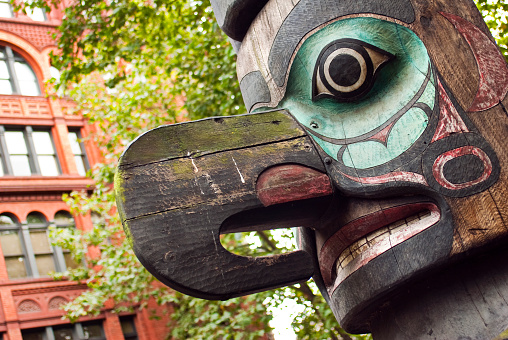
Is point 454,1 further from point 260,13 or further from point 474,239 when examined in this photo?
point 474,239

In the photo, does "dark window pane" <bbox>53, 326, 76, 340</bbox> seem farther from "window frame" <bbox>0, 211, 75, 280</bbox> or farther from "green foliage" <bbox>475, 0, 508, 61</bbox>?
"green foliage" <bbox>475, 0, 508, 61</bbox>

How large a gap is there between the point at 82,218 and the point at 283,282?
16.1m

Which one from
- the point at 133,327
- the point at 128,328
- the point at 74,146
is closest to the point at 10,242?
the point at 74,146

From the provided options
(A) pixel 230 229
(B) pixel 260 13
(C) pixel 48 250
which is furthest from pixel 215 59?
(C) pixel 48 250

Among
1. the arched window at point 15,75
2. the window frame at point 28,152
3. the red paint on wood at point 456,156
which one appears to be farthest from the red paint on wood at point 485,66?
the arched window at point 15,75

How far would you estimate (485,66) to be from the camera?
6.50ft

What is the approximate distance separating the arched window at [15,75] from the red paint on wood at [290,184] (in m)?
17.6

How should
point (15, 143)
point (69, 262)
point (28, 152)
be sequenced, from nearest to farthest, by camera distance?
1. point (69, 262)
2. point (15, 143)
3. point (28, 152)

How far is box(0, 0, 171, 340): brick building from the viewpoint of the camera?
15.5m

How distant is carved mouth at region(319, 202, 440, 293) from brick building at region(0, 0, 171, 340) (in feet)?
41.9

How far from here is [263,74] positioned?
2221 mm

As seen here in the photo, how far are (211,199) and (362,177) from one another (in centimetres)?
47

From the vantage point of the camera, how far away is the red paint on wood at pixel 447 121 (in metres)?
1.84

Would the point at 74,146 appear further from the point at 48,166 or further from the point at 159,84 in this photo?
the point at 159,84
